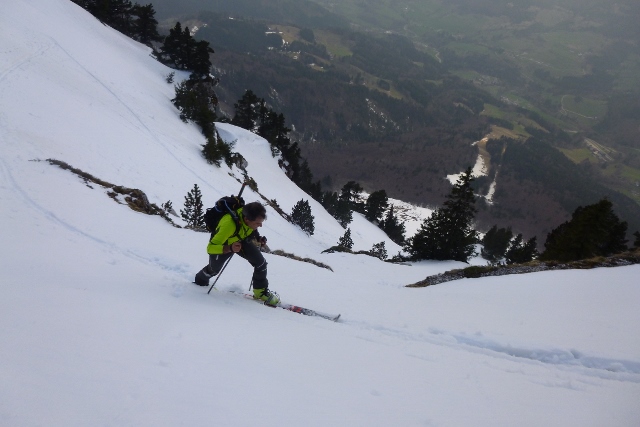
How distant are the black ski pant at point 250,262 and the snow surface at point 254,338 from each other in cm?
33

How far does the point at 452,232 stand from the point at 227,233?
894 inches

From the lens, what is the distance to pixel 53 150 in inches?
562

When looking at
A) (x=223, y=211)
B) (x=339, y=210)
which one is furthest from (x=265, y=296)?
(x=339, y=210)

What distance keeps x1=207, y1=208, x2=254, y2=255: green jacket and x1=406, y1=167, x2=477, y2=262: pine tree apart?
70.0 feet

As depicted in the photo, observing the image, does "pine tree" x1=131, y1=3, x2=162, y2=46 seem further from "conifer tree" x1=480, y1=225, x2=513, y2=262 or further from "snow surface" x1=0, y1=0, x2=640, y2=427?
"conifer tree" x1=480, y1=225, x2=513, y2=262

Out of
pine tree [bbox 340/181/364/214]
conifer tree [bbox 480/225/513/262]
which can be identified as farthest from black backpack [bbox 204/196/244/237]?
pine tree [bbox 340/181/364/214]

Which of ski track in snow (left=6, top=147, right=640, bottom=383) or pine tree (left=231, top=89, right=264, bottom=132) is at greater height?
pine tree (left=231, top=89, right=264, bottom=132)

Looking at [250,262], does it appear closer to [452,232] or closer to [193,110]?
[452,232]

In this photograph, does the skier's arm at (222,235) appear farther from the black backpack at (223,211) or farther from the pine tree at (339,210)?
the pine tree at (339,210)

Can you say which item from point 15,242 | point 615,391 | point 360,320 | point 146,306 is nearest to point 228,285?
point 146,306

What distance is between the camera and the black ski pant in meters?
6.42

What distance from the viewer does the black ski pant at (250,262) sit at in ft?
21.1

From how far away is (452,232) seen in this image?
25.4m

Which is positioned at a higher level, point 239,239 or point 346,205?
point 346,205
